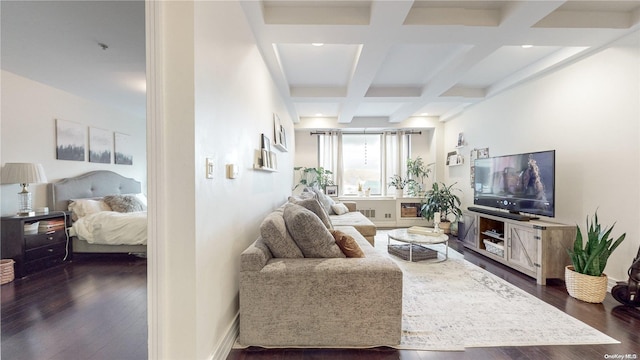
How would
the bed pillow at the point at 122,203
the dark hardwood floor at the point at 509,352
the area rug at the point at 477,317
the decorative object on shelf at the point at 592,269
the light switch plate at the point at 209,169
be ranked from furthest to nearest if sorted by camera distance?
the bed pillow at the point at 122,203 < the decorative object on shelf at the point at 592,269 < the area rug at the point at 477,317 < the dark hardwood floor at the point at 509,352 < the light switch plate at the point at 209,169

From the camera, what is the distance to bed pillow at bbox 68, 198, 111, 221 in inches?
141

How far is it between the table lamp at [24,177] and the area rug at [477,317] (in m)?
4.45

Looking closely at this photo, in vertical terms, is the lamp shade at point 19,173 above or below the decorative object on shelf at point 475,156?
below

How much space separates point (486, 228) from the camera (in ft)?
12.5

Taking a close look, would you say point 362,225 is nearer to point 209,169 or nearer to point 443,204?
point 443,204

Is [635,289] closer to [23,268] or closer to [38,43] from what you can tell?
[38,43]

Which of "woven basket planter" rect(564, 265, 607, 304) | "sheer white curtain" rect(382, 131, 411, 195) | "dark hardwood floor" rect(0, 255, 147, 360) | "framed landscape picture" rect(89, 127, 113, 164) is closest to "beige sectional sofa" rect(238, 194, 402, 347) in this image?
"dark hardwood floor" rect(0, 255, 147, 360)

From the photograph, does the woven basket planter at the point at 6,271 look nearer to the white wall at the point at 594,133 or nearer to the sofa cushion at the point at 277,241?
the sofa cushion at the point at 277,241

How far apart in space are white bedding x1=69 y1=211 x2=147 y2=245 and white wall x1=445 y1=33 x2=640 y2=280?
5.54m

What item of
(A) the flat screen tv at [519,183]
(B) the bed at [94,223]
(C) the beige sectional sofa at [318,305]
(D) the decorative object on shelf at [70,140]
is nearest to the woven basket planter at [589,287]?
(A) the flat screen tv at [519,183]

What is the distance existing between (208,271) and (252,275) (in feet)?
1.04

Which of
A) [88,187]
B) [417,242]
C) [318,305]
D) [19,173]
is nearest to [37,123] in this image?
[19,173]

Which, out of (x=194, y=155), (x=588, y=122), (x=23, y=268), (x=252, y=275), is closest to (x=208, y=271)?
(x=252, y=275)

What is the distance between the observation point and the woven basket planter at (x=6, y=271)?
2695mm
